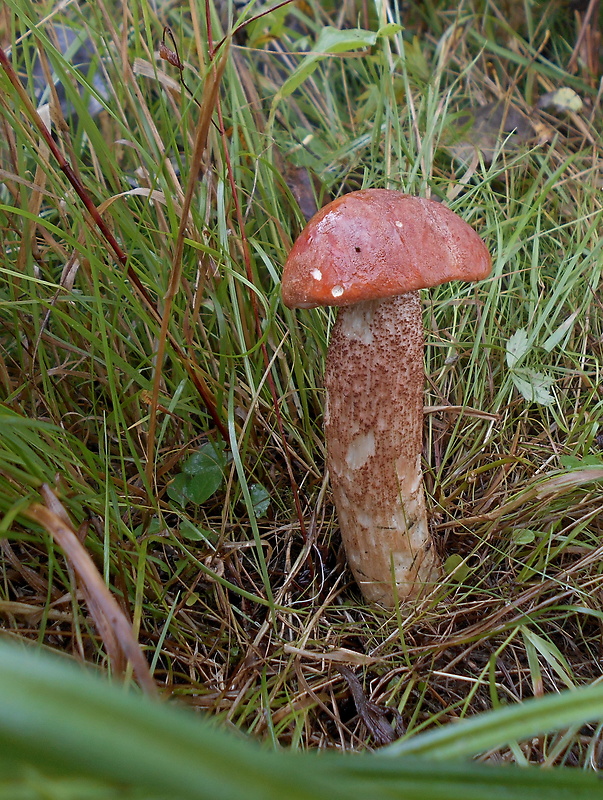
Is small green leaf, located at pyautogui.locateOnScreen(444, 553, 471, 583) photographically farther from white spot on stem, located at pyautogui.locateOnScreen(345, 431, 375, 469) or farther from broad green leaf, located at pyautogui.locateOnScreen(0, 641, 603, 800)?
broad green leaf, located at pyautogui.locateOnScreen(0, 641, 603, 800)

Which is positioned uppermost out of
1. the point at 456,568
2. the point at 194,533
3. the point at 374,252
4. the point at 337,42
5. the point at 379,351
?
the point at 337,42

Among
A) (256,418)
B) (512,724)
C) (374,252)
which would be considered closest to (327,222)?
(374,252)

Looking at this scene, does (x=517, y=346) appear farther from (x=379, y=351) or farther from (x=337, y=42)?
(x=337, y=42)

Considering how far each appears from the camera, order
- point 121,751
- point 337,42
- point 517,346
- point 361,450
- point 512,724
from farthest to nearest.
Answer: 1. point 517,346
2. point 361,450
3. point 337,42
4. point 512,724
5. point 121,751

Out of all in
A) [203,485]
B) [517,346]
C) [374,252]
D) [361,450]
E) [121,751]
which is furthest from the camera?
[517,346]

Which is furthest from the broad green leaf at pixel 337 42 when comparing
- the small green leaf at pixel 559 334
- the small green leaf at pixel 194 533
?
the small green leaf at pixel 194 533

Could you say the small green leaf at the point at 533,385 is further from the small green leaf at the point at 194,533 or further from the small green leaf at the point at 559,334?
the small green leaf at the point at 194,533

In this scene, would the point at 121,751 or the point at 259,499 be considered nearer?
the point at 121,751
